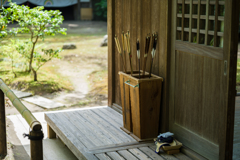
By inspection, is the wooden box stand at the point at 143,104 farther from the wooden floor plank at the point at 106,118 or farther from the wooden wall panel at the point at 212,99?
the wooden wall panel at the point at 212,99

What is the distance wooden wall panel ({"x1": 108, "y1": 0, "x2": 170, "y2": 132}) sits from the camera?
3.45m

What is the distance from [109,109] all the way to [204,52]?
2125mm

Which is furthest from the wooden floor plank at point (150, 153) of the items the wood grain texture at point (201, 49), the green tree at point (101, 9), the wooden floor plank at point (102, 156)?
the green tree at point (101, 9)

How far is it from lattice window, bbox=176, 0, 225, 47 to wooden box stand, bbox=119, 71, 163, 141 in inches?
22.3

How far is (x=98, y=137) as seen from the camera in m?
3.58

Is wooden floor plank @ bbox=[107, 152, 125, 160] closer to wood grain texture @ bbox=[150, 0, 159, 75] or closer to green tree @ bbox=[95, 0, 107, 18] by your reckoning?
wood grain texture @ bbox=[150, 0, 159, 75]

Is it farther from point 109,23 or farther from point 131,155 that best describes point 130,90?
point 109,23

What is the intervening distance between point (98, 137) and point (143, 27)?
1.39m

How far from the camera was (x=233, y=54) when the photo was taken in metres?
2.57

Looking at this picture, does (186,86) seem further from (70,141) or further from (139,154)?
(70,141)

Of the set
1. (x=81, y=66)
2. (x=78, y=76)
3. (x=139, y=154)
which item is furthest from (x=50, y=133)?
(x=81, y=66)

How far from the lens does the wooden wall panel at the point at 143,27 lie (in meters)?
3.45

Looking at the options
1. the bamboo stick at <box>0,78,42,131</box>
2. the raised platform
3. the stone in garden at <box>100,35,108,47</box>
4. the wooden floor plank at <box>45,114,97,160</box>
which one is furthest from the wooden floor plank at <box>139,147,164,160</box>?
the stone in garden at <box>100,35,108,47</box>

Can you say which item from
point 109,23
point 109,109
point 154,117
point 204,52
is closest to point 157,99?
point 154,117
